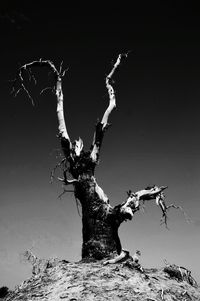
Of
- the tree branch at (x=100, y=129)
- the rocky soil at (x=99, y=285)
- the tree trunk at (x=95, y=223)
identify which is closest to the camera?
the rocky soil at (x=99, y=285)

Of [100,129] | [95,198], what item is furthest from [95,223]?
[100,129]

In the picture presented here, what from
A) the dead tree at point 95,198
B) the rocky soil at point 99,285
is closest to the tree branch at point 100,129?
the dead tree at point 95,198

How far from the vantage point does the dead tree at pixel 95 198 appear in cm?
802

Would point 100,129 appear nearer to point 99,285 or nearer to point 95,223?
point 95,223

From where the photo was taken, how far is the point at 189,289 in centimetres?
715

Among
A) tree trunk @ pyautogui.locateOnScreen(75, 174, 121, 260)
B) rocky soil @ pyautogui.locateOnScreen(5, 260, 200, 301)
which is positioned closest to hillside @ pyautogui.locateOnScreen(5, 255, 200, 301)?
rocky soil @ pyautogui.locateOnScreen(5, 260, 200, 301)

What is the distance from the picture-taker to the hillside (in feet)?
18.4

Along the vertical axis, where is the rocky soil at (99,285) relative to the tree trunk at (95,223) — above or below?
below

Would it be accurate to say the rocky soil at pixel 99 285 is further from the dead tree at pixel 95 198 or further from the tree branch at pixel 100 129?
the tree branch at pixel 100 129

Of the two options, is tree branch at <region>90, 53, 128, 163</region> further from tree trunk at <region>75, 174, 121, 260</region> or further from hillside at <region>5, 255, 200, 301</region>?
hillside at <region>5, 255, 200, 301</region>

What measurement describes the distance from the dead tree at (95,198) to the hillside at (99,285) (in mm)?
888

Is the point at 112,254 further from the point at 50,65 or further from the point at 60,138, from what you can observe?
the point at 50,65

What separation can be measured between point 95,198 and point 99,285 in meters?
2.94

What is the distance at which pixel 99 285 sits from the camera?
231 inches
